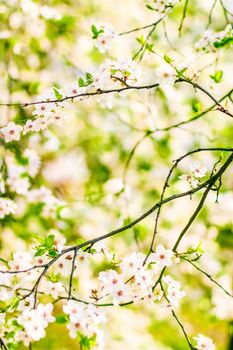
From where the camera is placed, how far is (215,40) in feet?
8.16

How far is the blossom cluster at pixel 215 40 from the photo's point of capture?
236 centimetres

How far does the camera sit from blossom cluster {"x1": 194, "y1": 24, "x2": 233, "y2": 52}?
236 cm

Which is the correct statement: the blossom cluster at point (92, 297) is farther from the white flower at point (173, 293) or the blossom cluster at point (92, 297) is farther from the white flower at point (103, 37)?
the white flower at point (103, 37)

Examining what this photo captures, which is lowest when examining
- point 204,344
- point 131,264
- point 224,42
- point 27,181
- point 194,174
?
point 204,344

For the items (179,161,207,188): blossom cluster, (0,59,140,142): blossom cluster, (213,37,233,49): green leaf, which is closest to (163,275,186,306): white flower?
(179,161,207,188): blossom cluster

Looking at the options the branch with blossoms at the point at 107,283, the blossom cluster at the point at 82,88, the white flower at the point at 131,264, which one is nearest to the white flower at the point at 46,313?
the branch with blossoms at the point at 107,283

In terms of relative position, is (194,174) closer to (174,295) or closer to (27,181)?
(174,295)

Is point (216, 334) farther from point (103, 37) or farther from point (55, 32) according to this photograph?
point (103, 37)

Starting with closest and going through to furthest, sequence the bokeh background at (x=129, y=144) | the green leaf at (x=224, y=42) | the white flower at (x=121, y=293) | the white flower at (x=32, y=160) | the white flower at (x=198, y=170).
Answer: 1. the white flower at (x=121, y=293)
2. the white flower at (x=198, y=170)
3. the green leaf at (x=224, y=42)
4. the white flower at (x=32, y=160)
5. the bokeh background at (x=129, y=144)

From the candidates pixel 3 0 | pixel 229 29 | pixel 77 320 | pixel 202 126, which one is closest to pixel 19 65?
pixel 3 0

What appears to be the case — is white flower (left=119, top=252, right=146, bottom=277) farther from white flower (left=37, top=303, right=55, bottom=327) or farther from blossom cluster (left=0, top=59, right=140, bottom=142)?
blossom cluster (left=0, top=59, right=140, bottom=142)

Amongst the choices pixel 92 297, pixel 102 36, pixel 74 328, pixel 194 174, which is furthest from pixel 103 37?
pixel 74 328

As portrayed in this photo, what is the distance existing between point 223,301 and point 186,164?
1284 millimetres

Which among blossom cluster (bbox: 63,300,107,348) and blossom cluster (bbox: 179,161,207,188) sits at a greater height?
blossom cluster (bbox: 179,161,207,188)
